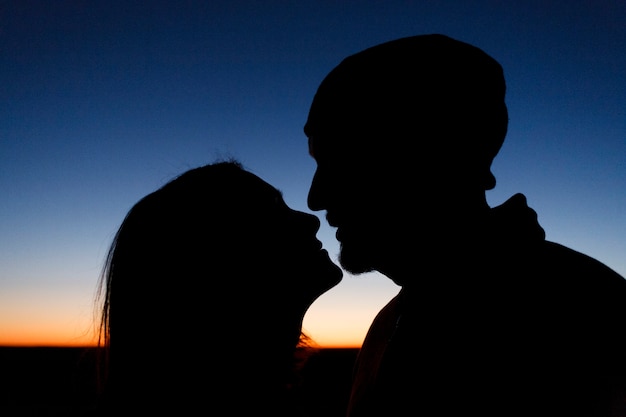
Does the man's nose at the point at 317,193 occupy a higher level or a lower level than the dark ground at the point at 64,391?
higher

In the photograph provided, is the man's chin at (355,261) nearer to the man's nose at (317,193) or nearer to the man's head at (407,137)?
the man's head at (407,137)

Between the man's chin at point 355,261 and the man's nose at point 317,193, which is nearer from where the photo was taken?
the man's chin at point 355,261

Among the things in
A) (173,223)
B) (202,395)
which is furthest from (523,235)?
(173,223)

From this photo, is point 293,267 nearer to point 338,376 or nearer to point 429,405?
point 429,405

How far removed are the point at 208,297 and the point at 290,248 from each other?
1.87 ft

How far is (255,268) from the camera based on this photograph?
243 centimetres

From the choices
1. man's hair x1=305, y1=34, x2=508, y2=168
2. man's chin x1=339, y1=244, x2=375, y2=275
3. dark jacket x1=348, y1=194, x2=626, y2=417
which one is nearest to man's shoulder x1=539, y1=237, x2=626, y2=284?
dark jacket x1=348, y1=194, x2=626, y2=417

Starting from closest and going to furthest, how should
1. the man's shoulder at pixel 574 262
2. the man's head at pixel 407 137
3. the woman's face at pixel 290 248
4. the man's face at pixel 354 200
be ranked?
the man's shoulder at pixel 574 262, the man's head at pixel 407 137, the man's face at pixel 354 200, the woman's face at pixel 290 248

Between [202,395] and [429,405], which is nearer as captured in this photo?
[429,405]

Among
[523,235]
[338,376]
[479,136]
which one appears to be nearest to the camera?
[523,235]

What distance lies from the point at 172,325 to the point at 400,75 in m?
1.93

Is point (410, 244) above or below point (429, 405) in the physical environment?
above

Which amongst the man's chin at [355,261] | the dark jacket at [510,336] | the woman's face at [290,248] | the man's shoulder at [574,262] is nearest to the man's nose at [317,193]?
the woman's face at [290,248]

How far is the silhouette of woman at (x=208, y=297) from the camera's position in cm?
214
